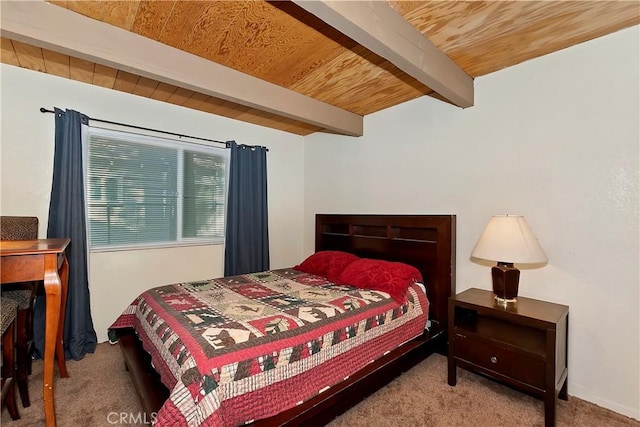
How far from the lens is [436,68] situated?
203cm

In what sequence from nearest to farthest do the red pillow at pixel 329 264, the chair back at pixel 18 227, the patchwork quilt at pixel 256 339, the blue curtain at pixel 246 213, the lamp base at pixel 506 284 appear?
the patchwork quilt at pixel 256 339, the lamp base at pixel 506 284, the chair back at pixel 18 227, the red pillow at pixel 329 264, the blue curtain at pixel 246 213

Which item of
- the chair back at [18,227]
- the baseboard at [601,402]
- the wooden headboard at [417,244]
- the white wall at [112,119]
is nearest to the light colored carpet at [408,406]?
the baseboard at [601,402]

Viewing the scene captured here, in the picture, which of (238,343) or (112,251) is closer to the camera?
(238,343)

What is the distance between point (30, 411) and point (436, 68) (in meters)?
3.34

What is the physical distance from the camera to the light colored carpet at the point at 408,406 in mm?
1759

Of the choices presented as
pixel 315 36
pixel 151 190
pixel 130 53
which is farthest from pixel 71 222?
pixel 315 36

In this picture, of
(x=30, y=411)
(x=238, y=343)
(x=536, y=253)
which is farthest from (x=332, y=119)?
(x=30, y=411)

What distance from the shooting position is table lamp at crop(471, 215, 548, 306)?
75.6 inches

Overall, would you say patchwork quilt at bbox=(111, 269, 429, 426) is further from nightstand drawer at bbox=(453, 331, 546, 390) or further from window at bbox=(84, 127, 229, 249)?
window at bbox=(84, 127, 229, 249)

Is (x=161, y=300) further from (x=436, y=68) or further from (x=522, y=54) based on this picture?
(x=522, y=54)

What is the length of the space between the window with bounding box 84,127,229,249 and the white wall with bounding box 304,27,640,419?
2362 millimetres

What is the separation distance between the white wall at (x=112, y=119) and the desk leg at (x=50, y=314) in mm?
1372

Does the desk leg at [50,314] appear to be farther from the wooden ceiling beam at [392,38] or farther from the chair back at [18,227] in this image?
the wooden ceiling beam at [392,38]

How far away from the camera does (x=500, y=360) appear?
1.92 metres
